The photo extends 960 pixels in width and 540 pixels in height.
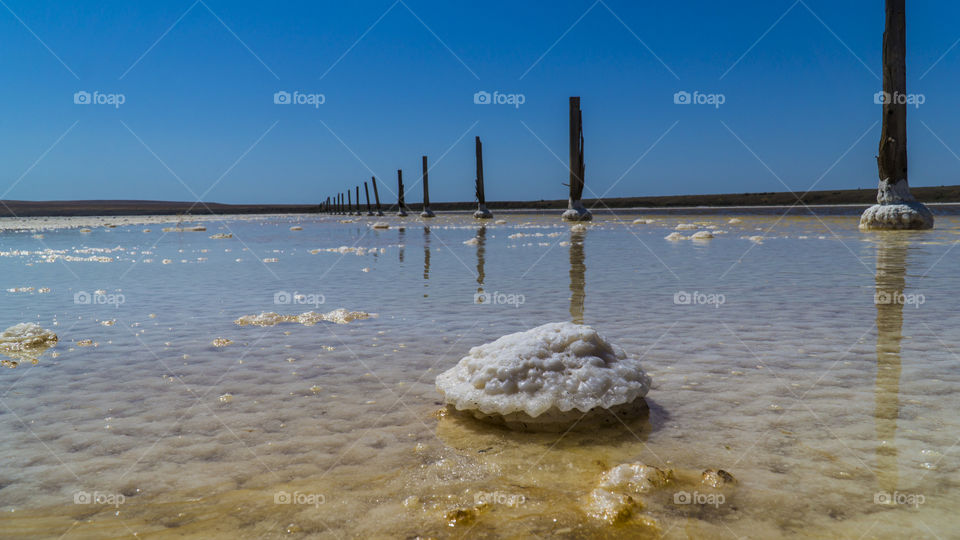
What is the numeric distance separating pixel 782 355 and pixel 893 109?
38.0ft

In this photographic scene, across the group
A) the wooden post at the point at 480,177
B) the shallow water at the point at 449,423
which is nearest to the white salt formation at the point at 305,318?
the shallow water at the point at 449,423

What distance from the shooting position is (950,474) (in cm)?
177

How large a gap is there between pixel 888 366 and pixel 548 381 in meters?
1.82

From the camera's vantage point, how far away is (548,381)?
245cm

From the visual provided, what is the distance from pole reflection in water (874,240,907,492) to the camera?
187 centimetres

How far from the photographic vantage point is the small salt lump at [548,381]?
7.66ft

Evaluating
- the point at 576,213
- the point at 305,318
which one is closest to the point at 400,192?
the point at 576,213

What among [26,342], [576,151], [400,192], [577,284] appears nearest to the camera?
[26,342]

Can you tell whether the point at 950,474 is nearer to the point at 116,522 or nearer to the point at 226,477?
the point at 226,477

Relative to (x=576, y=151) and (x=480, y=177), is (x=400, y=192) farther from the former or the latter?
(x=576, y=151)

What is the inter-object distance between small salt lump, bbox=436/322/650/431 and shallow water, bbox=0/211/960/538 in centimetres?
10

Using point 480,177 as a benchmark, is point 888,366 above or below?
below

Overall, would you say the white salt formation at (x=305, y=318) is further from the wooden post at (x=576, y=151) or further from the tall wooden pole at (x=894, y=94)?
the wooden post at (x=576, y=151)

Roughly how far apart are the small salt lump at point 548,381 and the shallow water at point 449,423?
10cm
